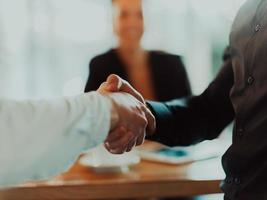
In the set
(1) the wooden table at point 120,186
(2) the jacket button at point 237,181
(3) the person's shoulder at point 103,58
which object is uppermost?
(2) the jacket button at point 237,181

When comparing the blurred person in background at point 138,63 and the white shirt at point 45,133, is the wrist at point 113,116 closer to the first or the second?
the white shirt at point 45,133

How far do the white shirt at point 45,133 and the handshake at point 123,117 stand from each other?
0.05 meters

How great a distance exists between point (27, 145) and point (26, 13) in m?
1.90

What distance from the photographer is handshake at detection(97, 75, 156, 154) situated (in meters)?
0.72

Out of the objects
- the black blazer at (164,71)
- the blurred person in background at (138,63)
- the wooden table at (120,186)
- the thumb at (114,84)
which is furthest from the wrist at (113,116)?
the black blazer at (164,71)

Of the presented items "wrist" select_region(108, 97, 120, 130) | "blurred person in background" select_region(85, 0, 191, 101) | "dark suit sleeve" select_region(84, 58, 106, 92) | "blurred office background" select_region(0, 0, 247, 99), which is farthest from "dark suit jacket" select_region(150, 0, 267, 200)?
"blurred office background" select_region(0, 0, 247, 99)

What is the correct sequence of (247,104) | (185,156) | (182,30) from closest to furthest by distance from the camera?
(247,104) → (185,156) → (182,30)

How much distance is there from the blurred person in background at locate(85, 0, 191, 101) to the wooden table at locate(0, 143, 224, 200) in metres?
0.67

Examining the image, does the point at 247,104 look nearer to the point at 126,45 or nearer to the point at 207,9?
the point at 126,45

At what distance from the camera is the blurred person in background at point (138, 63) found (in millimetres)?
1928

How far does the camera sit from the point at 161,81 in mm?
2059

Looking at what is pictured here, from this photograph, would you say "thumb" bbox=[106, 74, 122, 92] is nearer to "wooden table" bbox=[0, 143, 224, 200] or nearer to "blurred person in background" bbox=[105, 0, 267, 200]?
"blurred person in background" bbox=[105, 0, 267, 200]

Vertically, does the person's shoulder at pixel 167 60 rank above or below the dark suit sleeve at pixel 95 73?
below

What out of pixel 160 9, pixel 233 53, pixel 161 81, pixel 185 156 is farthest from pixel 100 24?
pixel 233 53
